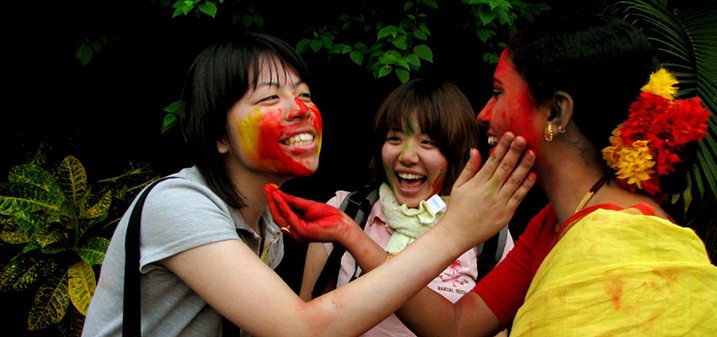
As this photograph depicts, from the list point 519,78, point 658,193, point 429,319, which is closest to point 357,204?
point 429,319

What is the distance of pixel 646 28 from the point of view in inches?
128

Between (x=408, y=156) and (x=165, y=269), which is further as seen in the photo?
(x=408, y=156)

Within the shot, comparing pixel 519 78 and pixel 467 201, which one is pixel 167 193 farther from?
pixel 519 78

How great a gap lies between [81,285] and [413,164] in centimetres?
247

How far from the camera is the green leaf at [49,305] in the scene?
10.3ft

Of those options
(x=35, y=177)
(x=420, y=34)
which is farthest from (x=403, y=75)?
(x=35, y=177)

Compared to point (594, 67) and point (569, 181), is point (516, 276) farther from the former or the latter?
point (594, 67)

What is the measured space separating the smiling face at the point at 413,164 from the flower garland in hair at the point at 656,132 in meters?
1.14

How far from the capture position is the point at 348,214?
2453 millimetres

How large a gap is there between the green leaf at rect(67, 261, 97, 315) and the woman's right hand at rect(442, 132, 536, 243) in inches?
109

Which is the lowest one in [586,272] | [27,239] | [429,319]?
[27,239]

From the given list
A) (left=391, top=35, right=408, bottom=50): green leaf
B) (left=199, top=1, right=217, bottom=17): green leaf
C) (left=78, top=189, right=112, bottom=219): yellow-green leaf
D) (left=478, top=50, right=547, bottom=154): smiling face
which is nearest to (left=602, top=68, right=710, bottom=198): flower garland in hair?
(left=478, top=50, right=547, bottom=154): smiling face

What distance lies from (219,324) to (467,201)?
0.96 m

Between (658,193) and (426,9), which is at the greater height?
(426,9)
